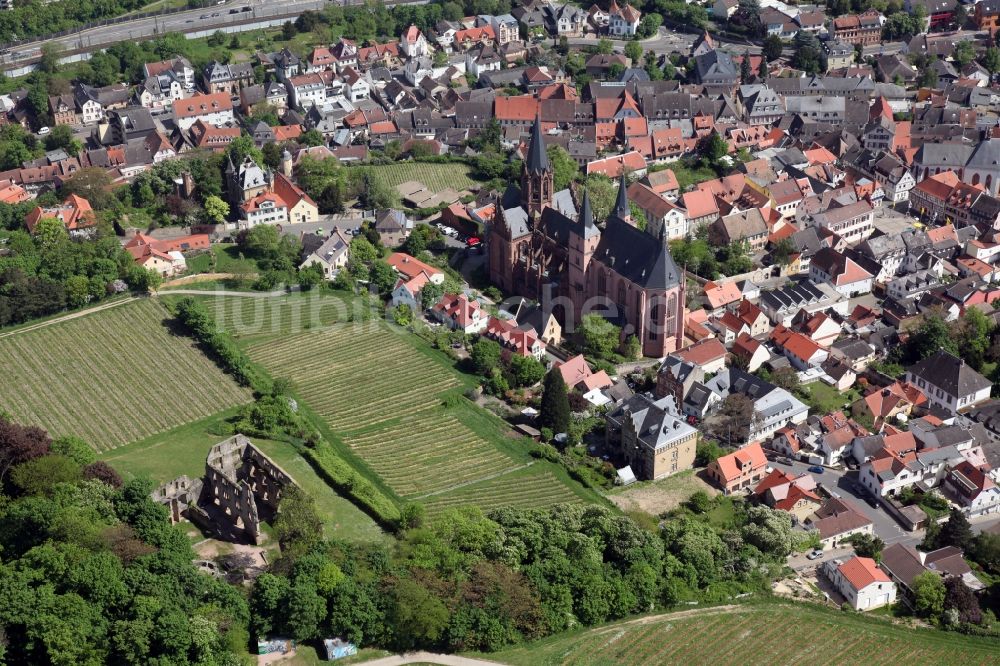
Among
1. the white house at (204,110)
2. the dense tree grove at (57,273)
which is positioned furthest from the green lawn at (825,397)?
the white house at (204,110)

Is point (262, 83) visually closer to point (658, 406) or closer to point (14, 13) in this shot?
point (14, 13)

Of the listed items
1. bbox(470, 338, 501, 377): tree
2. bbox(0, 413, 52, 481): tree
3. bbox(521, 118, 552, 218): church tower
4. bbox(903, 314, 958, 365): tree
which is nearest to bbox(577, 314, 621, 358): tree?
bbox(470, 338, 501, 377): tree

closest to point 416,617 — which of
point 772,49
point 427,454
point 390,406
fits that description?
point 427,454

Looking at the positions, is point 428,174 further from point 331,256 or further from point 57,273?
point 57,273

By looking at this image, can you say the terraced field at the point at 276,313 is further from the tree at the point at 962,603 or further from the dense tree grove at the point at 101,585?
the tree at the point at 962,603

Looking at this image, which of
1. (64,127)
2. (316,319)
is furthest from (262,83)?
(316,319)

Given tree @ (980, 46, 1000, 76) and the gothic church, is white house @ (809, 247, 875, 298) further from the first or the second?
tree @ (980, 46, 1000, 76)

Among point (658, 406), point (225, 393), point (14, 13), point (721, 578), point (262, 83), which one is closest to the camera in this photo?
point (721, 578)
